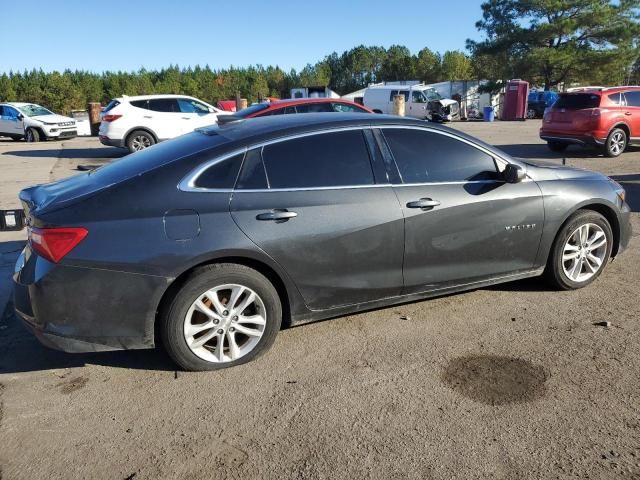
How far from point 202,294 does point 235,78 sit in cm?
7720

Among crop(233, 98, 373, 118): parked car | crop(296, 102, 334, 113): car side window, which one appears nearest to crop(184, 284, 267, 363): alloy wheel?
crop(233, 98, 373, 118): parked car

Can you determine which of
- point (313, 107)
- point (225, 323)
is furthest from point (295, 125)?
point (313, 107)

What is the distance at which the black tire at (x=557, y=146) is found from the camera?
13563 millimetres

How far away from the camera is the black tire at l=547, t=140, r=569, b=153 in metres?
13.6

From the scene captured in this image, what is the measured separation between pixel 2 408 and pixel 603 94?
529 inches

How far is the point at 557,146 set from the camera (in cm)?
1401

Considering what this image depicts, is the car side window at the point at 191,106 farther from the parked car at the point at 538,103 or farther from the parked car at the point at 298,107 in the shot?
the parked car at the point at 538,103

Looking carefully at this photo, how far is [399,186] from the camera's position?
153 inches

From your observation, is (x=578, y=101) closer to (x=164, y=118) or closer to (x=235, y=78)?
(x=164, y=118)

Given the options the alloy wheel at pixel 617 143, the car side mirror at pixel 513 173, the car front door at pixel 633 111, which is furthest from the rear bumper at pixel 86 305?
the car front door at pixel 633 111

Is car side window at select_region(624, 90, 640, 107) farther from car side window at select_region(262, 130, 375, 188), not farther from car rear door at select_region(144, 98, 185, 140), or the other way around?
car side window at select_region(262, 130, 375, 188)

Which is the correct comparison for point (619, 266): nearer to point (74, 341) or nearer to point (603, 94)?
point (74, 341)

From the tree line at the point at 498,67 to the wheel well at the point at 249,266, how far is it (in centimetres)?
4409

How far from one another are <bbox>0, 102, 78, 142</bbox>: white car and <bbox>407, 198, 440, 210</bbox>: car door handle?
21105 millimetres
